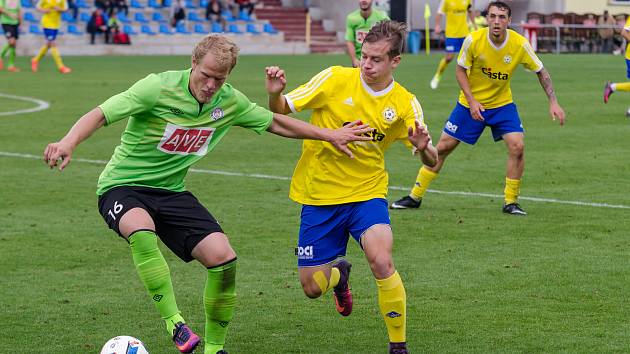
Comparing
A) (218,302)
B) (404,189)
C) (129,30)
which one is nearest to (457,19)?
(404,189)

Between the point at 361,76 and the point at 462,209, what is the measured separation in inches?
186

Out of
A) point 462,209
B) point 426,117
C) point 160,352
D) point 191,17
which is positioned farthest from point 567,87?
point 191,17

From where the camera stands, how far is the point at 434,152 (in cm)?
688

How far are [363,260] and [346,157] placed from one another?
2.33m

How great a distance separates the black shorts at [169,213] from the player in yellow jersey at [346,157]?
75 centimetres

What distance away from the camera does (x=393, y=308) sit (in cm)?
646

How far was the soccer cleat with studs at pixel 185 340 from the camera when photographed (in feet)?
20.1

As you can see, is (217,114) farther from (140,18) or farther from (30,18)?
(140,18)

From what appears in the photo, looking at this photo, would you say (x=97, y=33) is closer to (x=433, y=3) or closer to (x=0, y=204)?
(x=433, y=3)

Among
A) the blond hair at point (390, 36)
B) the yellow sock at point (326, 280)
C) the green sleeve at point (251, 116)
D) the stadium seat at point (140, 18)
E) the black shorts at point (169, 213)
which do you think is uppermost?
the blond hair at point (390, 36)

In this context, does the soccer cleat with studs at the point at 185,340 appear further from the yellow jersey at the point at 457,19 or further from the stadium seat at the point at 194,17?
the stadium seat at the point at 194,17

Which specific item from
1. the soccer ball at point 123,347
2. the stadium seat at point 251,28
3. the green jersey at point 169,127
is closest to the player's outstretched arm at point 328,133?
the green jersey at point 169,127

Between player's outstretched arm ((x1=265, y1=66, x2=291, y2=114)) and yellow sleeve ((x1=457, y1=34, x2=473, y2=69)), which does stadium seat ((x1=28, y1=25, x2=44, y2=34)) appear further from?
player's outstretched arm ((x1=265, y1=66, x2=291, y2=114))

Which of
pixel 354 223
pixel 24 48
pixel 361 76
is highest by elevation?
pixel 361 76
